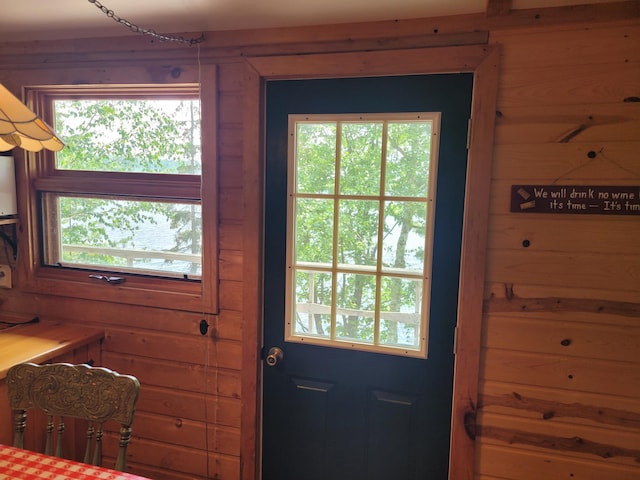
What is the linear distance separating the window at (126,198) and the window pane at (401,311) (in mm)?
790

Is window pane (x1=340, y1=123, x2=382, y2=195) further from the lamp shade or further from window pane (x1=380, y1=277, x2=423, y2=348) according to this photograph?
the lamp shade

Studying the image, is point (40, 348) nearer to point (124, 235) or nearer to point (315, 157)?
point (124, 235)

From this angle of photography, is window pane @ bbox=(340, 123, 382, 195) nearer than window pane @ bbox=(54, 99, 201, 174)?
Yes

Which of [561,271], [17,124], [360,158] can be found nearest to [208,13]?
[360,158]

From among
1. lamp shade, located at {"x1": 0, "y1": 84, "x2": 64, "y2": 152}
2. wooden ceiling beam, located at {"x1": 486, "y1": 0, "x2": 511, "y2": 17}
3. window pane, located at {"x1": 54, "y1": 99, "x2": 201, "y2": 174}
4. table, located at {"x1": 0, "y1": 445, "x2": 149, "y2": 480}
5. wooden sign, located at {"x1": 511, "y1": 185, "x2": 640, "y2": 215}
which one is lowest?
table, located at {"x1": 0, "y1": 445, "x2": 149, "y2": 480}

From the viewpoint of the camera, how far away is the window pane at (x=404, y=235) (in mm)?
1664

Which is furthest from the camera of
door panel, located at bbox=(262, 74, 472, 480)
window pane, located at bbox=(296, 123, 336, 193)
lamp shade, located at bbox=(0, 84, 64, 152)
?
window pane, located at bbox=(296, 123, 336, 193)

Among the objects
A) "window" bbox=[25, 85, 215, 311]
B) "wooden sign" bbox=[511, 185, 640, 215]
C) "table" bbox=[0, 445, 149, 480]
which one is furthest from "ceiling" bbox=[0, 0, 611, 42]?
"table" bbox=[0, 445, 149, 480]

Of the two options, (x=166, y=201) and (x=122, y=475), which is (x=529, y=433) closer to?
(x=122, y=475)

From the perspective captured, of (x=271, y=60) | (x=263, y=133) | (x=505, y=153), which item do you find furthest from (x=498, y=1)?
(x=263, y=133)

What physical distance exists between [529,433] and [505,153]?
1078mm

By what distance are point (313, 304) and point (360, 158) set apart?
2.13ft

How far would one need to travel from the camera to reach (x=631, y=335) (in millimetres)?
1507

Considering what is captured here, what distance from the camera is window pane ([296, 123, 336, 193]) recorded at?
5.67 feet
